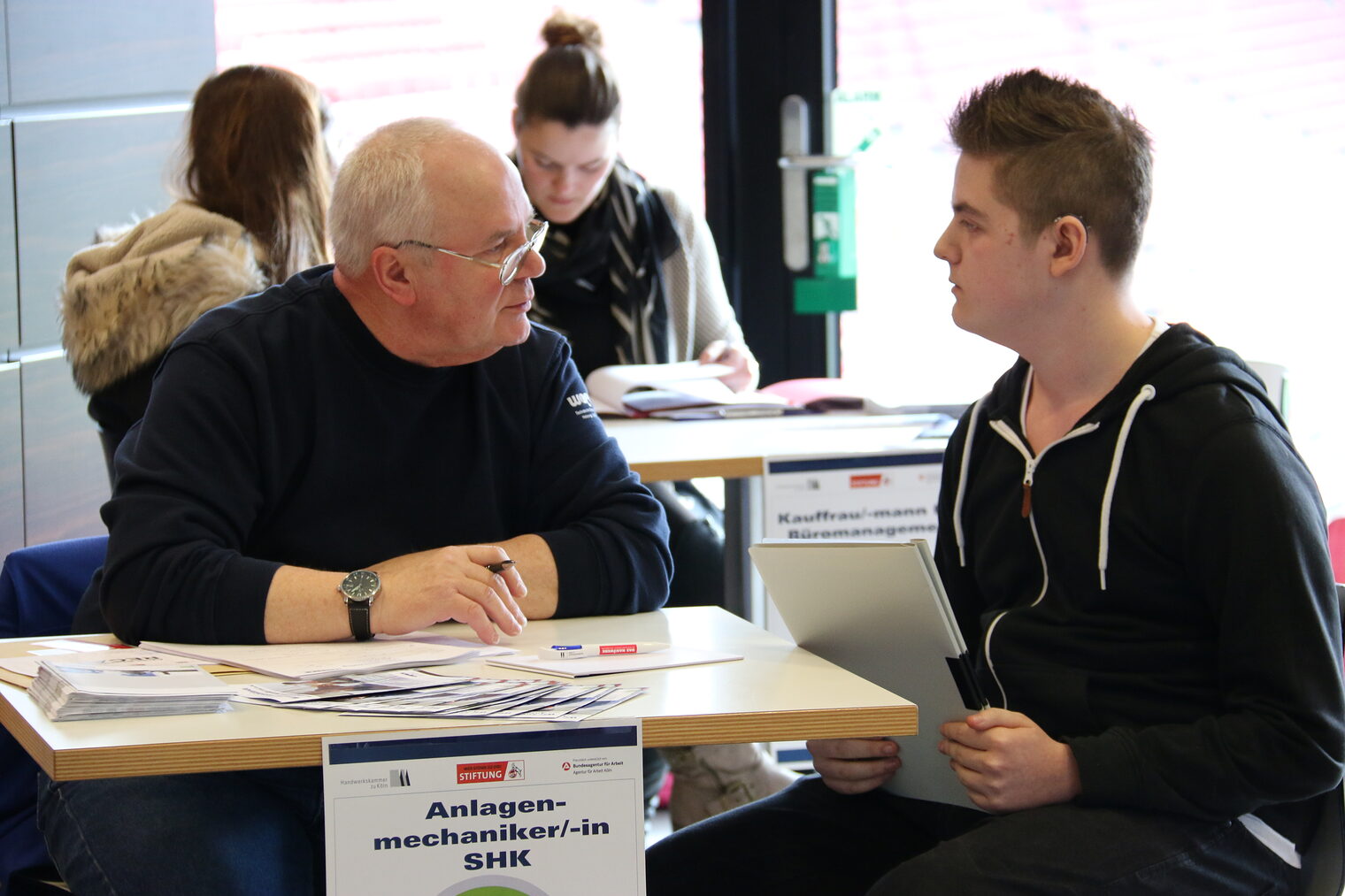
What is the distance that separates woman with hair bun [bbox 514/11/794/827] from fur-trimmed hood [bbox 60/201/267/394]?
0.98m

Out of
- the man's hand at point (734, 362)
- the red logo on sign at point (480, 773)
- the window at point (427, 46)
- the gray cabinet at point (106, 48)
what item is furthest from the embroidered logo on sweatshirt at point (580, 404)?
the window at point (427, 46)

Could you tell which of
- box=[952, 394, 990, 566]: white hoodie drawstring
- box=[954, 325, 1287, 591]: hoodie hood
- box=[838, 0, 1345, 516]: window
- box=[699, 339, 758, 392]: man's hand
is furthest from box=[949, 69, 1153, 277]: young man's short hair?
box=[838, 0, 1345, 516]: window

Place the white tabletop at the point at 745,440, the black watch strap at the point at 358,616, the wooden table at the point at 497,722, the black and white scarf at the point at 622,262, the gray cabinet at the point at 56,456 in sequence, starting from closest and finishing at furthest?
the wooden table at the point at 497,722 → the black watch strap at the point at 358,616 → the white tabletop at the point at 745,440 → the gray cabinet at the point at 56,456 → the black and white scarf at the point at 622,262

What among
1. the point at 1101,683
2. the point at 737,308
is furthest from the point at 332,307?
the point at 737,308

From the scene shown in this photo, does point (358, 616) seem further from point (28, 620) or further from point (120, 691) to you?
point (28, 620)

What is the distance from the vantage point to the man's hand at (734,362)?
350 cm

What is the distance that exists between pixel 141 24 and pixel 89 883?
253 cm

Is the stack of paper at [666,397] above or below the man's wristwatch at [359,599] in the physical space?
above

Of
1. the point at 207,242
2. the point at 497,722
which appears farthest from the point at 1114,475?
the point at 207,242

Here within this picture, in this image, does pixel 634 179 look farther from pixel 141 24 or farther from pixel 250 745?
pixel 250 745

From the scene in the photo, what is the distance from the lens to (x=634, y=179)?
11.5 ft

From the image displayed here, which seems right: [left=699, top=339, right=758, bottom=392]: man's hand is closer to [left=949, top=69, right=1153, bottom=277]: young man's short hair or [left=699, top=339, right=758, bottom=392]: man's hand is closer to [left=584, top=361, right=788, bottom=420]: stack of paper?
[left=584, top=361, right=788, bottom=420]: stack of paper

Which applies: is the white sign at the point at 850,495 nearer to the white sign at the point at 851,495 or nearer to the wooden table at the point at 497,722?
the white sign at the point at 851,495

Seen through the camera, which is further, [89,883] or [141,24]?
[141,24]
